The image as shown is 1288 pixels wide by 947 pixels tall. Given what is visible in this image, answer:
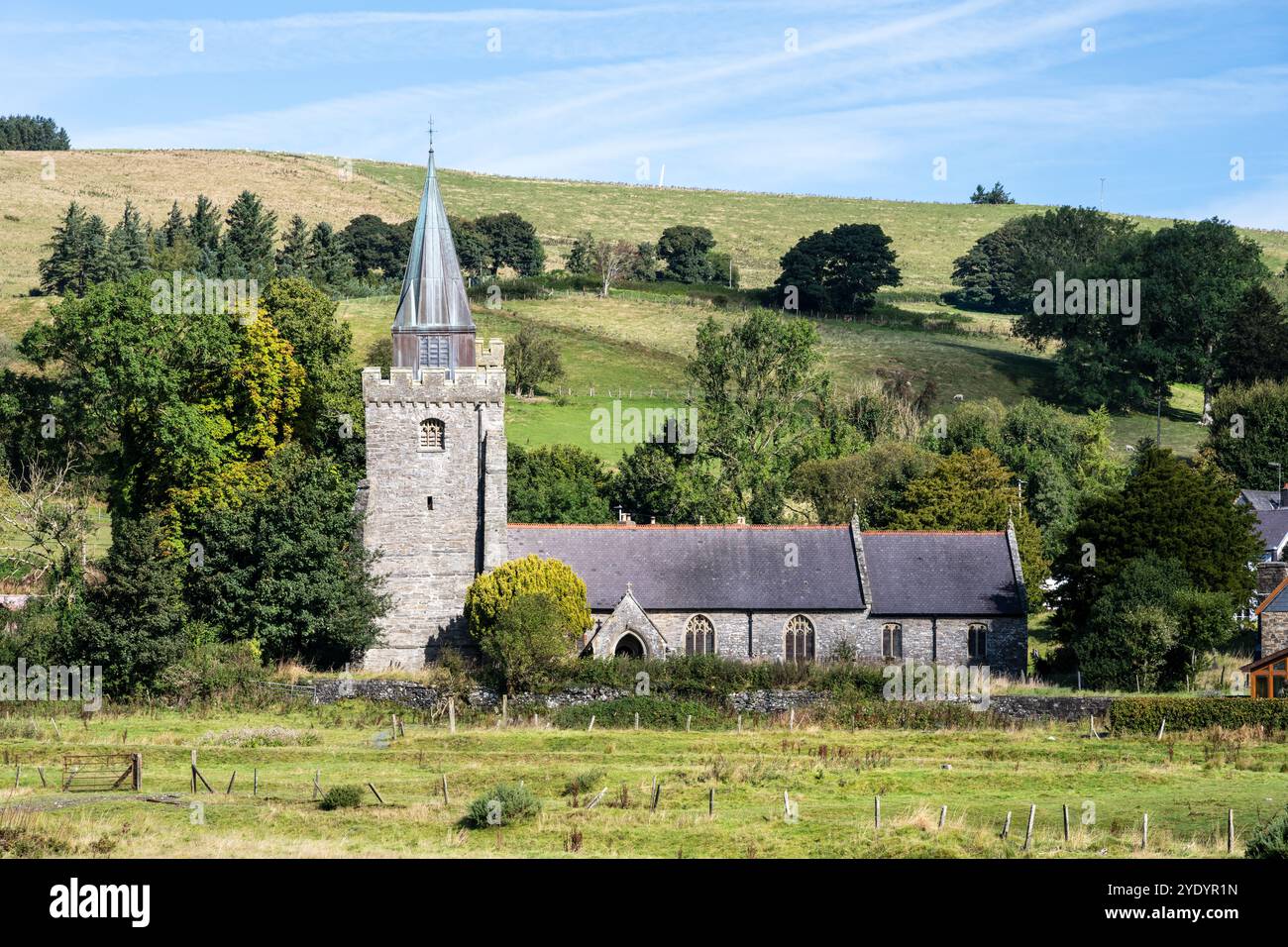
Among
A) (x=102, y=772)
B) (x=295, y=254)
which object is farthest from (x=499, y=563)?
(x=295, y=254)

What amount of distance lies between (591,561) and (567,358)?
49.0 meters

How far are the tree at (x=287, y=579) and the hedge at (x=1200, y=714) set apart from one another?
23.4 m

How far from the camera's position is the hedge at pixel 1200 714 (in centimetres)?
4200

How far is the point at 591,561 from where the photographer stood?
53.7m

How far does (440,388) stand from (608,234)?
11268cm

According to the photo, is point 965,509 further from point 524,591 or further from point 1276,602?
point 524,591

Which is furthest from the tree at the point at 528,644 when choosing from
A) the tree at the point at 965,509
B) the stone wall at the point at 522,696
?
the tree at the point at 965,509

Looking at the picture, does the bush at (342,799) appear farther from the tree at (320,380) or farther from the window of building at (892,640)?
the tree at (320,380)

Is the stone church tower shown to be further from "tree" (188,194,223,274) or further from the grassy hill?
"tree" (188,194,223,274)

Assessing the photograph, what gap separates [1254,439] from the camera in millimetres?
87562

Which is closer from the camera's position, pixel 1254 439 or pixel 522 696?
pixel 522 696

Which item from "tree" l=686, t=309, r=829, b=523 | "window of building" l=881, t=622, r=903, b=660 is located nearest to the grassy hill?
"tree" l=686, t=309, r=829, b=523
